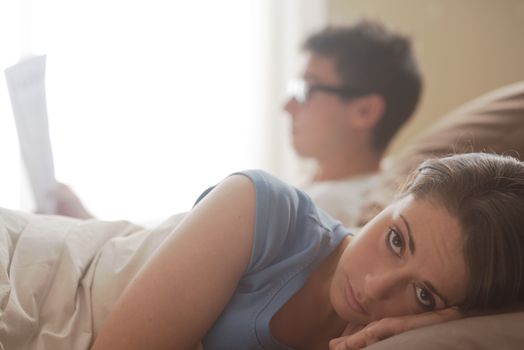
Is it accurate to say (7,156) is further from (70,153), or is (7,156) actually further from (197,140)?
(197,140)

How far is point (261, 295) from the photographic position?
1.03m

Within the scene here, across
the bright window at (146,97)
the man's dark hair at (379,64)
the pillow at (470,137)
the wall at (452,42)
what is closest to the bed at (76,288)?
the pillow at (470,137)

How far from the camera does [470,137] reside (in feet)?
5.46

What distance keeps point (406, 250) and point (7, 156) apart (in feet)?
4.62

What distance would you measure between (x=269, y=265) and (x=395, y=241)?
0.67 feet

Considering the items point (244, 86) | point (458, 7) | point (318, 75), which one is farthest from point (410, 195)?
point (458, 7)

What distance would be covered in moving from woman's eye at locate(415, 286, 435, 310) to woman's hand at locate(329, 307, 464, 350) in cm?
2

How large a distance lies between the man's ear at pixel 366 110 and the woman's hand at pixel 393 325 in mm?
1177

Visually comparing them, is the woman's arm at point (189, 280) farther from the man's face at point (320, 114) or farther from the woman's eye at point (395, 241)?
the man's face at point (320, 114)

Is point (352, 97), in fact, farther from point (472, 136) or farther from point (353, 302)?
A: point (353, 302)

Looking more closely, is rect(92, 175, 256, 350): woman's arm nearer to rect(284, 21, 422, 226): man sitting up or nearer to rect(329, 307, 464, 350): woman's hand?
rect(329, 307, 464, 350): woman's hand

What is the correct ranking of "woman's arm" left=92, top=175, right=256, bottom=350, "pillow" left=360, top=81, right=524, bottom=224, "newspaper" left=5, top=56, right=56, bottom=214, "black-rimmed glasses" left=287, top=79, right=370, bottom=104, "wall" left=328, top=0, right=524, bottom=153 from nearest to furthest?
"woman's arm" left=92, top=175, right=256, bottom=350
"newspaper" left=5, top=56, right=56, bottom=214
"pillow" left=360, top=81, right=524, bottom=224
"black-rimmed glasses" left=287, top=79, right=370, bottom=104
"wall" left=328, top=0, right=524, bottom=153

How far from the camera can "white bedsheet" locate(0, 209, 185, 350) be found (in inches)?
37.6

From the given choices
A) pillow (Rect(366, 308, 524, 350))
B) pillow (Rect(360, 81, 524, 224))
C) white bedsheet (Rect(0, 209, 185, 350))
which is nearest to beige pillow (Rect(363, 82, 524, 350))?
pillow (Rect(360, 81, 524, 224))
